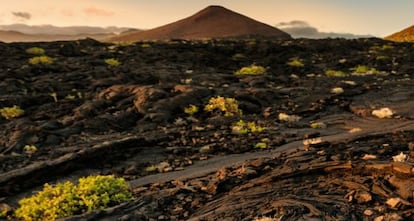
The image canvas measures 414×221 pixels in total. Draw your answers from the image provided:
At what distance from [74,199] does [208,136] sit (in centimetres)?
931

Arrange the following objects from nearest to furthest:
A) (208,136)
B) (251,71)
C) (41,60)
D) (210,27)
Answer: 1. (208,136)
2. (41,60)
3. (251,71)
4. (210,27)

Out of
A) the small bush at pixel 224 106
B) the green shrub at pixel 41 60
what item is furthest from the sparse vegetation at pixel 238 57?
the small bush at pixel 224 106

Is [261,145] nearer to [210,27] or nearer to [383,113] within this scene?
[383,113]

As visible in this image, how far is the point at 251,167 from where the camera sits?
12.9 metres

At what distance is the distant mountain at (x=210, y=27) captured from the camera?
136250mm

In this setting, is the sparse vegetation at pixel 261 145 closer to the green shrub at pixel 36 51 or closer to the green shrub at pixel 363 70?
the green shrub at pixel 363 70

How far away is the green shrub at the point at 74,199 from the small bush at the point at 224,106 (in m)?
12.4

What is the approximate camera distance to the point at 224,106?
24781mm

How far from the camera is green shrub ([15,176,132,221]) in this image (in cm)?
1159

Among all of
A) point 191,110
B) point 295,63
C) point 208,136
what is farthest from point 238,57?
point 208,136

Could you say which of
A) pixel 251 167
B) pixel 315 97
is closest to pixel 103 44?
pixel 315 97

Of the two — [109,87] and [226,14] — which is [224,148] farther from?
[226,14]

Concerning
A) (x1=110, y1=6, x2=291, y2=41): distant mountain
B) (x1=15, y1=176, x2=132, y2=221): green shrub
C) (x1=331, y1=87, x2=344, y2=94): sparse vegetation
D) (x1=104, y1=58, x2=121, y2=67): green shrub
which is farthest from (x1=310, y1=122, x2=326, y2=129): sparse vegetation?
(x1=110, y1=6, x2=291, y2=41): distant mountain

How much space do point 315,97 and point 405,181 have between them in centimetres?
1655
